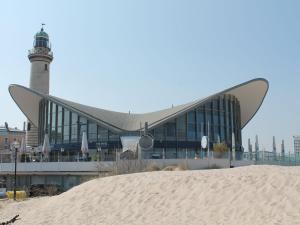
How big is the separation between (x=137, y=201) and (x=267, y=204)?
4.91 m

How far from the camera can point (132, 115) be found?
5775cm

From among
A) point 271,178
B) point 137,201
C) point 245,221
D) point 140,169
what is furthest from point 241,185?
point 140,169

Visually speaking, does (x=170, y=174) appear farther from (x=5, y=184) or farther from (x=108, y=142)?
(x=108, y=142)

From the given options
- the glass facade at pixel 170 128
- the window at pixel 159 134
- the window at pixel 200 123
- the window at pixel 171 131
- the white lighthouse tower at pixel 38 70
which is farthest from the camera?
the white lighthouse tower at pixel 38 70

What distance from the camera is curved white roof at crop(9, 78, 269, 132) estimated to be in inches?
1954

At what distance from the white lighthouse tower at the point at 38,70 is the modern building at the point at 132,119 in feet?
0.45

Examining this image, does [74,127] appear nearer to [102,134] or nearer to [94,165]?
[102,134]

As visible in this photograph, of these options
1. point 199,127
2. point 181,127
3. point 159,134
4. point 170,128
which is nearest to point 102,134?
point 159,134

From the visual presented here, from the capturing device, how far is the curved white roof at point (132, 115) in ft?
163

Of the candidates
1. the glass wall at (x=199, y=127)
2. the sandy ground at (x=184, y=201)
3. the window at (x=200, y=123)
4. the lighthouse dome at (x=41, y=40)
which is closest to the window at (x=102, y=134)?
the glass wall at (x=199, y=127)

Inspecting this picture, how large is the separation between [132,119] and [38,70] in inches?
645

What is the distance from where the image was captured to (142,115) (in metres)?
56.7

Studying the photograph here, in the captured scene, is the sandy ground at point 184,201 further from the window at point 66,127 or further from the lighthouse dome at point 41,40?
the lighthouse dome at point 41,40

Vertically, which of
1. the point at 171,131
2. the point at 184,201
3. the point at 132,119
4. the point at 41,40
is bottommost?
the point at 184,201
